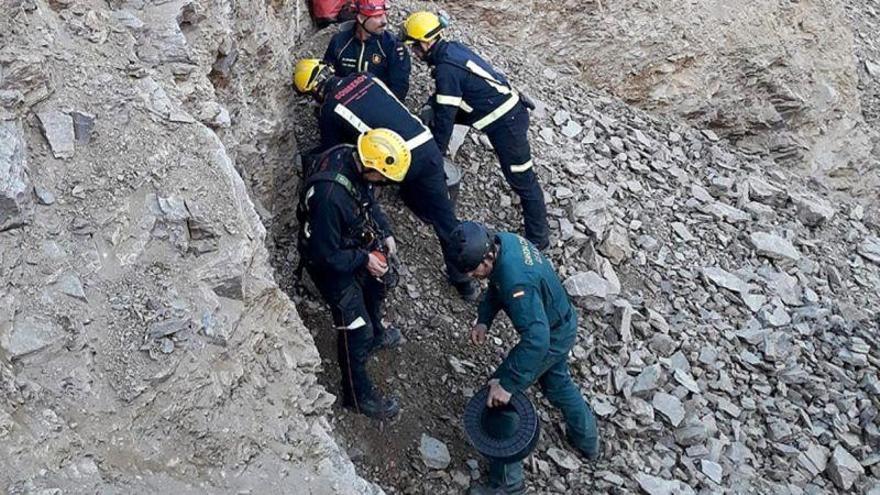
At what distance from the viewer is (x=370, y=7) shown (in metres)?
6.34

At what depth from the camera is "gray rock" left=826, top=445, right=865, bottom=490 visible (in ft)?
20.2

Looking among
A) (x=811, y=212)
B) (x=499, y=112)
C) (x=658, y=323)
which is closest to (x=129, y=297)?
(x=499, y=112)

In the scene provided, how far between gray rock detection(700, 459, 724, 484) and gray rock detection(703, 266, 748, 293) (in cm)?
179

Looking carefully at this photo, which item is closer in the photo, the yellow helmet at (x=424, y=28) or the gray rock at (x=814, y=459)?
the gray rock at (x=814, y=459)

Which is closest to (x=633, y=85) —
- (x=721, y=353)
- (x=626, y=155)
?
(x=626, y=155)

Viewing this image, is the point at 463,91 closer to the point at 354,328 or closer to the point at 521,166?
the point at 521,166

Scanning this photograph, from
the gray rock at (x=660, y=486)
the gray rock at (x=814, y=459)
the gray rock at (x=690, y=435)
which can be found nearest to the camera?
the gray rock at (x=660, y=486)

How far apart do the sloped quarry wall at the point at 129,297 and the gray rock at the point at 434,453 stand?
1.41 meters

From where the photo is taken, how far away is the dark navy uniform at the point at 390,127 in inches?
228

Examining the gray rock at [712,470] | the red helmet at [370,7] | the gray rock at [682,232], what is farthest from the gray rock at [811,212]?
the red helmet at [370,7]

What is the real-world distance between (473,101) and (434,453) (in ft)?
8.24

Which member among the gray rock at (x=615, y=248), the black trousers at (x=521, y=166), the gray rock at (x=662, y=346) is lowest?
the gray rock at (x=662, y=346)

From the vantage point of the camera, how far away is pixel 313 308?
607 cm

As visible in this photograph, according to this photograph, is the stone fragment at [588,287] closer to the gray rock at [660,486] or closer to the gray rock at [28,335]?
the gray rock at [660,486]
